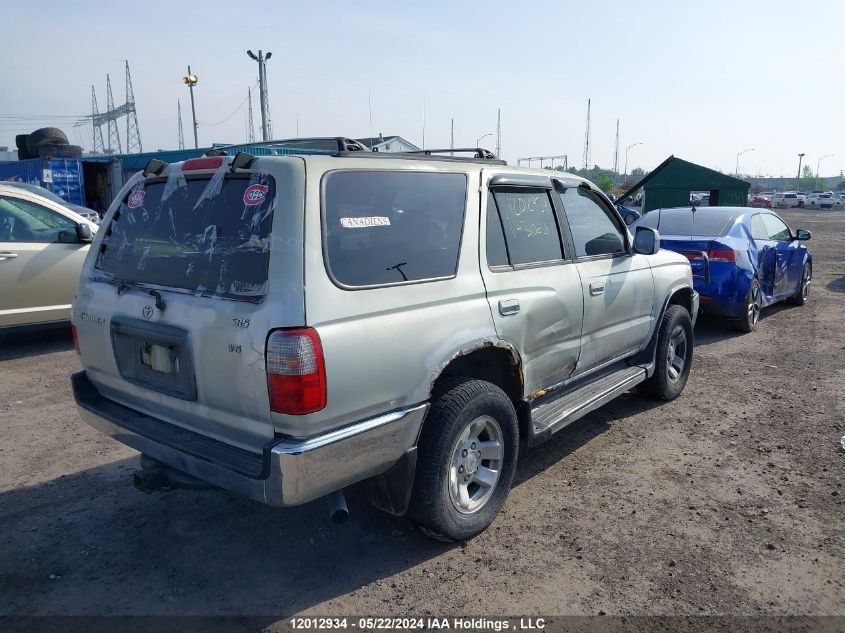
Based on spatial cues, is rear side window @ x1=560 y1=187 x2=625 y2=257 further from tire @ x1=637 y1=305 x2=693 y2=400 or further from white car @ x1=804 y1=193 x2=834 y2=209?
white car @ x1=804 y1=193 x2=834 y2=209

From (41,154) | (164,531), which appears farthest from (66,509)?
(41,154)

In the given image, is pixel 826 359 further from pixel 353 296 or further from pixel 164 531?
pixel 164 531

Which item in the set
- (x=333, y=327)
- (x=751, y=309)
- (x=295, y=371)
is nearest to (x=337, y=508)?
(x=295, y=371)

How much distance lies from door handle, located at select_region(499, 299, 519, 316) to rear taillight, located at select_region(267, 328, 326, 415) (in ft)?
4.00

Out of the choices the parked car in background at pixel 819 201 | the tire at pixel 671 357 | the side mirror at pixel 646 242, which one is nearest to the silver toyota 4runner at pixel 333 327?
the side mirror at pixel 646 242

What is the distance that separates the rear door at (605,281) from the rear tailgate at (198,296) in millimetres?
2261

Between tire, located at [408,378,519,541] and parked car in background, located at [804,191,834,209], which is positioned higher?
parked car in background, located at [804,191,834,209]

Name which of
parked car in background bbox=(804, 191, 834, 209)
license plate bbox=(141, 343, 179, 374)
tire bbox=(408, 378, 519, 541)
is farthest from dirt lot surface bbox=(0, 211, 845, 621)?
parked car in background bbox=(804, 191, 834, 209)

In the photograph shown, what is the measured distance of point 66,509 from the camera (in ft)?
12.4

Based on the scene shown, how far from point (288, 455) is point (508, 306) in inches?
59.4

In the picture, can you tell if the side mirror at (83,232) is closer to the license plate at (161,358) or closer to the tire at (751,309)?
the license plate at (161,358)

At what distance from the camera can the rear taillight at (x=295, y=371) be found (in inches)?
101

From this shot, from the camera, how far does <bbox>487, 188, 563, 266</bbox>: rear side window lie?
373 cm

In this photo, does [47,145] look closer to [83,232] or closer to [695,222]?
[83,232]
